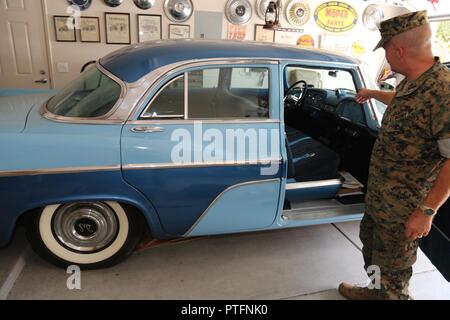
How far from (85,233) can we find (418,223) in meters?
2.12

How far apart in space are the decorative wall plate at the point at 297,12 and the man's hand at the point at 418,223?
5.03 metres

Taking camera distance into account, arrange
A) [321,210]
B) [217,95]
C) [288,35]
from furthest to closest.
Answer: [288,35]
[321,210]
[217,95]

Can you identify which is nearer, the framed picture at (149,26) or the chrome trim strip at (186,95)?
the chrome trim strip at (186,95)

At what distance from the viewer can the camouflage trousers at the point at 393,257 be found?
1991mm

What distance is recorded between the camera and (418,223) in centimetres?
175

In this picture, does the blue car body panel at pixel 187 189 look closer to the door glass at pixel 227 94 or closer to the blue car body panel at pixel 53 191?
the blue car body panel at pixel 53 191

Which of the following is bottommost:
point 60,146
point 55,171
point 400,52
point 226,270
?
point 226,270

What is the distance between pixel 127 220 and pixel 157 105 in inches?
33.2

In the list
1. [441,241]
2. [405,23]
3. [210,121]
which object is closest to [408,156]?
[405,23]

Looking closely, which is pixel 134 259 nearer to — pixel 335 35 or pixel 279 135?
pixel 279 135

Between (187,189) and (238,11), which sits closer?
(187,189)

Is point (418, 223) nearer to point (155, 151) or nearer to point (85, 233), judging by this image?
point (155, 151)

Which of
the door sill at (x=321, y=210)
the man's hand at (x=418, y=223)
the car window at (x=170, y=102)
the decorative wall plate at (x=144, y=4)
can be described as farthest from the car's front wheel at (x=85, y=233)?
the decorative wall plate at (x=144, y=4)

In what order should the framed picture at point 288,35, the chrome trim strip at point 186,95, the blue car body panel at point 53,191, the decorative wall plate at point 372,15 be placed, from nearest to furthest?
the blue car body panel at point 53,191 < the chrome trim strip at point 186,95 < the framed picture at point 288,35 < the decorative wall plate at point 372,15
